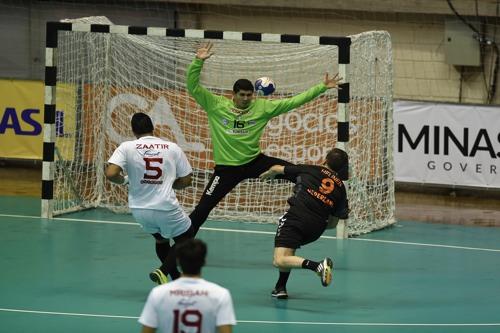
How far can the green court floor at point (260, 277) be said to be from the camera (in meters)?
11.1

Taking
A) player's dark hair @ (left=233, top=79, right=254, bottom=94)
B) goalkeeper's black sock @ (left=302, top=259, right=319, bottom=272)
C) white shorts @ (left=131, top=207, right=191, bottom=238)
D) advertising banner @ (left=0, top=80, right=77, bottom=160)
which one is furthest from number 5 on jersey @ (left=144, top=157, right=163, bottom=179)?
advertising banner @ (left=0, top=80, right=77, bottom=160)

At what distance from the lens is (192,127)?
19016 mm

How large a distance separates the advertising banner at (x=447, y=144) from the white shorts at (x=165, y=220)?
Result: 416 inches

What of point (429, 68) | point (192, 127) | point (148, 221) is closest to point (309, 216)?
point (148, 221)

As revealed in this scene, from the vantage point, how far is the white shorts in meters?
11.2

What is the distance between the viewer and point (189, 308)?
659cm

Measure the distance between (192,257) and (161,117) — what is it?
1262 centimetres

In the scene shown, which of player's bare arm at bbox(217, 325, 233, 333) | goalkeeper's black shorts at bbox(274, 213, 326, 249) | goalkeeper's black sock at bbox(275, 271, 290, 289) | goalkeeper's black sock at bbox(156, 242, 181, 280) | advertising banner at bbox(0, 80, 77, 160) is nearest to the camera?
player's bare arm at bbox(217, 325, 233, 333)

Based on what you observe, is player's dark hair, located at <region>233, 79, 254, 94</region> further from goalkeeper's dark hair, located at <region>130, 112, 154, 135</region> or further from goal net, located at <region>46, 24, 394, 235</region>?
goal net, located at <region>46, 24, 394, 235</region>

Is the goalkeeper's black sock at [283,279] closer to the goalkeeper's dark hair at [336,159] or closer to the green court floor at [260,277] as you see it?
the green court floor at [260,277]

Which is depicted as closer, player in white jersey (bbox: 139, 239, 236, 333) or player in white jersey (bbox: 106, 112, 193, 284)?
player in white jersey (bbox: 139, 239, 236, 333)

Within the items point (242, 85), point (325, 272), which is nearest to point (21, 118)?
point (242, 85)

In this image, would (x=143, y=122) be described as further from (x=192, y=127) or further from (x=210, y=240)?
(x=192, y=127)

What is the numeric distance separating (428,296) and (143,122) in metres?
3.91
